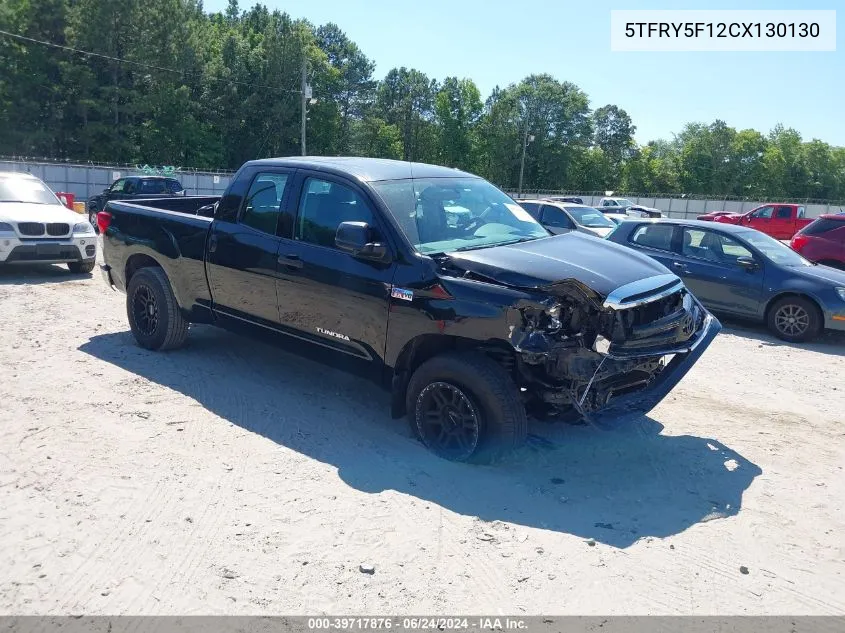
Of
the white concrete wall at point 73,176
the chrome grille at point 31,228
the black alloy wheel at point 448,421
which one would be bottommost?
the black alloy wheel at point 448,421

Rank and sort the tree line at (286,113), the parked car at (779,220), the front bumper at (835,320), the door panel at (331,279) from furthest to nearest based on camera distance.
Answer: the tree line at (286,113) → the parked car at (779,220) → the front bumper at (835,320) → the door panel at (331,279)

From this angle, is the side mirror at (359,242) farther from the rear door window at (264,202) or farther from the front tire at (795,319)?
the front tire at (795,319)

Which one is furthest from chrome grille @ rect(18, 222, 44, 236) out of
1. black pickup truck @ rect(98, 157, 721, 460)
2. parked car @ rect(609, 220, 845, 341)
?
parked car @ rect(609, 220, 845, 341)

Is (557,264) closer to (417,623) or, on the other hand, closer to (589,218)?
(417,623)

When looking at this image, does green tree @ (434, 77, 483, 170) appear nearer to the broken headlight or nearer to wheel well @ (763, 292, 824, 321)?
wheel well @ (763, 292, 824, 321)

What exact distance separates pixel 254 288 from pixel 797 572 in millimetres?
4422

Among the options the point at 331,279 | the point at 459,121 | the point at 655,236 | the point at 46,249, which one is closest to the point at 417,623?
the point at 331,279

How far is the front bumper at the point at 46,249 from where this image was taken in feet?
34.5

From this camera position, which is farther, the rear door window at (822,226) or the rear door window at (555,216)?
the rear door window at (555,216)

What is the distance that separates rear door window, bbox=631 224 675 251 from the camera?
10.6 metres

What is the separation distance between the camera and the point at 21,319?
8.37m

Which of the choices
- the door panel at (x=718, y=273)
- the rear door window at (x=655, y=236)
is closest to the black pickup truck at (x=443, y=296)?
the door panel at (x=718, y=273)

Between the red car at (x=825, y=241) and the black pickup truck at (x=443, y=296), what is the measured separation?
10029 mm

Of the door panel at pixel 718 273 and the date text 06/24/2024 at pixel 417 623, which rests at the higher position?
the door panel at pixel 718 273
